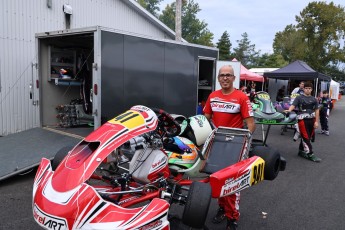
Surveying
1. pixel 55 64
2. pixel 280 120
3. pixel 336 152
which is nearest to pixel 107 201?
pixel 280 120

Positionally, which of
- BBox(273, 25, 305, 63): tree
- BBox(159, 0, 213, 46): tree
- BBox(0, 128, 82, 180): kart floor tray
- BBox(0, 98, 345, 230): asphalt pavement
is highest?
BBox(159, 0, 213, 46): tree

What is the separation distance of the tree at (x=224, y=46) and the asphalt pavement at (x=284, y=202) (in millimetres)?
A: 48129

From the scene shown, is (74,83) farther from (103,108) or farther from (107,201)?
(107,201)

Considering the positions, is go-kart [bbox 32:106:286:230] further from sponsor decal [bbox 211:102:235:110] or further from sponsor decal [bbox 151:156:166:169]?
sponsor decal [bbox 211:102:235:110]

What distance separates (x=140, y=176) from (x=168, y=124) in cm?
62

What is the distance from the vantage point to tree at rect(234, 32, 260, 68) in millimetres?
76631

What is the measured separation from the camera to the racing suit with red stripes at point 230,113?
11.5ft

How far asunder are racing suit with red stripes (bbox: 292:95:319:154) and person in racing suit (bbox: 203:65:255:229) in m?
4.19

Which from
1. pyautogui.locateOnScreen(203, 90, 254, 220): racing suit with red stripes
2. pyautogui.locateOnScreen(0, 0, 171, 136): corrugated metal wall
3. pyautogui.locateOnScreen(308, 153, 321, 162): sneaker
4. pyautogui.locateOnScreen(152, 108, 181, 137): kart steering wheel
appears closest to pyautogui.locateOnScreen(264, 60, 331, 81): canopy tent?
pyautogui.locateOnScreen(308, 153, 321, 162): sneaker

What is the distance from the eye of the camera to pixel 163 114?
10.5 feet

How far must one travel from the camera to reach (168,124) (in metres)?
3.30

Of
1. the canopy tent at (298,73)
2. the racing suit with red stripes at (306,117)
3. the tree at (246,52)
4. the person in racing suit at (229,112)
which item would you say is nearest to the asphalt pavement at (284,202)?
the person in racing suit at (229,112)

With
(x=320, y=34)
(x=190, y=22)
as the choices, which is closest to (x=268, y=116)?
(x=320, y=34)

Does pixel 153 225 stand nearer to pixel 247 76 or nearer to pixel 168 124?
pixel 168 124
